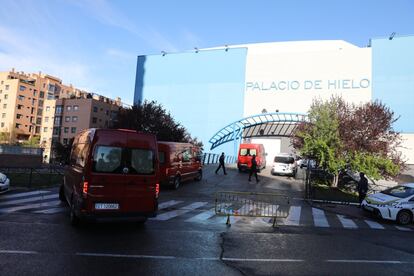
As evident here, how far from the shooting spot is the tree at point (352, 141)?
2419 centimetres

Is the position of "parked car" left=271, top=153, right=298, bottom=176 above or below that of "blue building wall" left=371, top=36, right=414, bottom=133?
below

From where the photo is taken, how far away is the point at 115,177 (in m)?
9.30

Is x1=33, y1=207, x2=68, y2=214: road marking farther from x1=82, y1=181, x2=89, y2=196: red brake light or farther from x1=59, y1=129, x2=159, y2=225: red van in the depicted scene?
x1=82, y1=181, x2=89, y2=196: red brake light

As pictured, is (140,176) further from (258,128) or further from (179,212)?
(258,128)

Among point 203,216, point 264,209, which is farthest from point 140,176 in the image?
point 264,209

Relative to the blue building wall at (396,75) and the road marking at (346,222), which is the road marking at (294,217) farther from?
the blue building wall at (396,75)

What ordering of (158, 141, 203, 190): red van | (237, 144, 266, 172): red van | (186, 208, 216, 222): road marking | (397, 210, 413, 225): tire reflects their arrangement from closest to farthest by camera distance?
1. (186, 208, 216, 222): road marking
2. (397, 210, 413, 225): tire
3. (158, 141, 203, 190): red van
4. (237, 144, 266, 172): red van

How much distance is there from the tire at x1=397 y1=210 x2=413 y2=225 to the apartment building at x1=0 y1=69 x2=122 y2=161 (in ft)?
270

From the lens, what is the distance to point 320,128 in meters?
25.7

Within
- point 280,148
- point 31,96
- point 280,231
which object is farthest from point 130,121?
point 31,96

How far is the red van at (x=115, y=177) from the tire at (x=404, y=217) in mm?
9384

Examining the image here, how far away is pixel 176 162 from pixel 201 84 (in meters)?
31.8

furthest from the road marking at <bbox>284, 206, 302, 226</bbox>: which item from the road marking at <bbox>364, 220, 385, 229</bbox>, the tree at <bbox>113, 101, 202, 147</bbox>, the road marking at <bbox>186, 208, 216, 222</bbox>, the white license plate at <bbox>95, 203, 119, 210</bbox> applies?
the tree at <bbox>113, 101, 202, 147</bbox>

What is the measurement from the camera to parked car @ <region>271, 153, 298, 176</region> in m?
28.8
